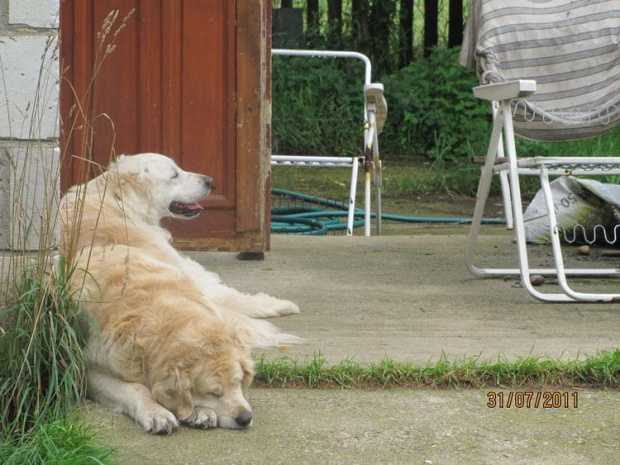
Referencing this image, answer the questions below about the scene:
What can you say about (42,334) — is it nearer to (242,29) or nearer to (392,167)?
(242,29)

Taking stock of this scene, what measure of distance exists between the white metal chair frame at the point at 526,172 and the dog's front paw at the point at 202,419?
1.78 m

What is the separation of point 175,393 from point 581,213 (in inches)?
139

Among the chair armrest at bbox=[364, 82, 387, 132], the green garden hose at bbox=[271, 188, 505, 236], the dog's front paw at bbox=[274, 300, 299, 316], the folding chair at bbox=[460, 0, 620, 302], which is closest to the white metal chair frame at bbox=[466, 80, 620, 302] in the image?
the folding chair at bbox=[460, 0, 620, 302]

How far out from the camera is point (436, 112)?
36.9 feet

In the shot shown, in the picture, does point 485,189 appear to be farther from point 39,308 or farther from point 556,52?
point 39,308

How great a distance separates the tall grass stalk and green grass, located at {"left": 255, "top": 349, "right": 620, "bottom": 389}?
24.4 inches

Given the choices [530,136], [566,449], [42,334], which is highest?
[530,136]

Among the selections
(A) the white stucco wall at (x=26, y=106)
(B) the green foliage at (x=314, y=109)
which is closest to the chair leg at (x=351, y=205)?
(A) the white stucco wall at (x=26, y=106)

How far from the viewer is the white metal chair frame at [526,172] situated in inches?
157

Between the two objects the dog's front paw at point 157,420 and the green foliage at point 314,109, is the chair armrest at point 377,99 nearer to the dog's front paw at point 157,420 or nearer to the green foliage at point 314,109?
the green foliage at point 314,109

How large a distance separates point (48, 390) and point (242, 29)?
2939 mm

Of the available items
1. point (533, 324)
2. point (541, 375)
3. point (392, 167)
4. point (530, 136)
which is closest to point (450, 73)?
point (392, 167)

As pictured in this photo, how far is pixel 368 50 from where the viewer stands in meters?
12.8
